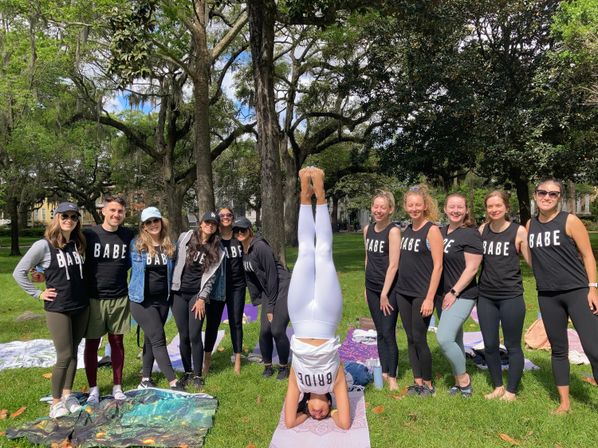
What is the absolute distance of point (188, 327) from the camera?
Result: 4852mm

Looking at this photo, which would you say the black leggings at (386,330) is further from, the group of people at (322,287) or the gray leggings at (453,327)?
the gray leggings at (453,327)

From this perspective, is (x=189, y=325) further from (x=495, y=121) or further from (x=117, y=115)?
(x=117, y=115)

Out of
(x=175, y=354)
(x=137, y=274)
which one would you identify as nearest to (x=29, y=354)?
(x=175, y=354)

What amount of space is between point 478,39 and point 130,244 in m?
14.1

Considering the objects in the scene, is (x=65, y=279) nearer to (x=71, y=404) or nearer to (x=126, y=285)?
(x=126, y=285)

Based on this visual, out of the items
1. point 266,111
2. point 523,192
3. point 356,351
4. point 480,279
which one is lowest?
point 356,351

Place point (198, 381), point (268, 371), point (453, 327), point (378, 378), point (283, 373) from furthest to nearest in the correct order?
point (268, 371), point (283, 373), point (198, 381), point (378, 378), point (453, 327)

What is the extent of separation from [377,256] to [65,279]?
2830mm

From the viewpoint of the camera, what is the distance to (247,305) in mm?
9000

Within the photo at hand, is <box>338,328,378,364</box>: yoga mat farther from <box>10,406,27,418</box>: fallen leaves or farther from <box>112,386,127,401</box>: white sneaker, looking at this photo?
<box>10,406,27,418</box>: fallen leaves

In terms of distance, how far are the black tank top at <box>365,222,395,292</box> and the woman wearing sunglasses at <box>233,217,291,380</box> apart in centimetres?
94

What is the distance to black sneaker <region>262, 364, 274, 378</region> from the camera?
16.8 ft

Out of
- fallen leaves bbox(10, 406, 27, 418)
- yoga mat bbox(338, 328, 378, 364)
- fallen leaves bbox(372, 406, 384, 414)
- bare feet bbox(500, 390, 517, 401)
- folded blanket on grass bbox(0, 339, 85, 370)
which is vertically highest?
folded blanket on grass bbox(0, 339, 85, 370)

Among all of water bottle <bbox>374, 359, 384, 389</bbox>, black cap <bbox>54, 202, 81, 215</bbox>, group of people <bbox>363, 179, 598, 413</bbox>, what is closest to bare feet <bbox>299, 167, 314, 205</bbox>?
group of people <bbox>363, 179, 598, 413</bbox>
